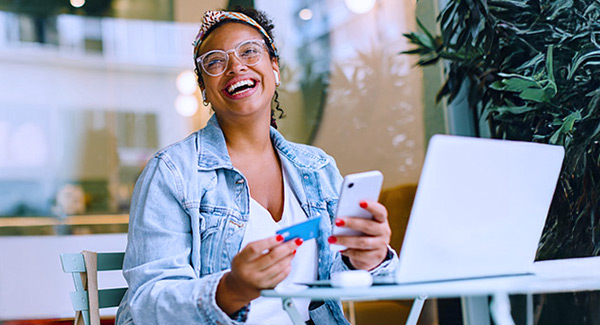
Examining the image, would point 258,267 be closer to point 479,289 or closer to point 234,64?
point 479,289

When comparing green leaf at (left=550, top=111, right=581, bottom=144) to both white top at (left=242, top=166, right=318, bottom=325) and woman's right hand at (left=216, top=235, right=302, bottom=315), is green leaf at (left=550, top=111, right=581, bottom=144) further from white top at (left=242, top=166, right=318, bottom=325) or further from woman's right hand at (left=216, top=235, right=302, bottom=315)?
woman's right hand at (left=216, top=235, right=302, bottom=315)

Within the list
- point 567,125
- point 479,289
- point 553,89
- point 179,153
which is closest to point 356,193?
point 479,289

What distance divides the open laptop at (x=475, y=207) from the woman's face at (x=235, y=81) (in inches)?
30.7

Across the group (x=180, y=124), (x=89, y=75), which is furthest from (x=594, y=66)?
(x=89, y=75)

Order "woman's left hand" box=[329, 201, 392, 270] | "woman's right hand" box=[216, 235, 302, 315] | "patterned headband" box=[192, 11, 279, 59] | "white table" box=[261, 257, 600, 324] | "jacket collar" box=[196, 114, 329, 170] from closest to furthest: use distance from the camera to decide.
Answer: "white table" box=[261, 257, 600, 324] < "woman's right hand" box=[216, 235, 302, 315] < "woman's left hand" box=[329, 201, 392, 270] < "jacket collar" box=[196, 114, 329, 170] < "patterned headband" box=[192, 11, 279, 59]

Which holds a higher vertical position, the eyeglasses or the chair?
the eyeglasses

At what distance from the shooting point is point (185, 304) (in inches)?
50.0

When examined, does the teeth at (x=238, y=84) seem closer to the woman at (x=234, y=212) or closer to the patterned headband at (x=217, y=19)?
the woman at (x=234, y=212)

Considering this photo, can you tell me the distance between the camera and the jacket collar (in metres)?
1.66

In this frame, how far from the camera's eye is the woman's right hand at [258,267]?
1.09m

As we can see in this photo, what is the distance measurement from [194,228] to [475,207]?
0.69m

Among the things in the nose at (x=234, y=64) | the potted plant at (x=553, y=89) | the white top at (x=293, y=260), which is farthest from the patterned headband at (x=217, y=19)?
the potted plant at (x=553, y=89)

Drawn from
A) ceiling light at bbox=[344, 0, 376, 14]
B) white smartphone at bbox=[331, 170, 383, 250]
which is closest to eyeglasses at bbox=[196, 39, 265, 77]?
white smartphone at bbox=[331, 170, 383, 250]

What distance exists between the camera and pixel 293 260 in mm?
1678
